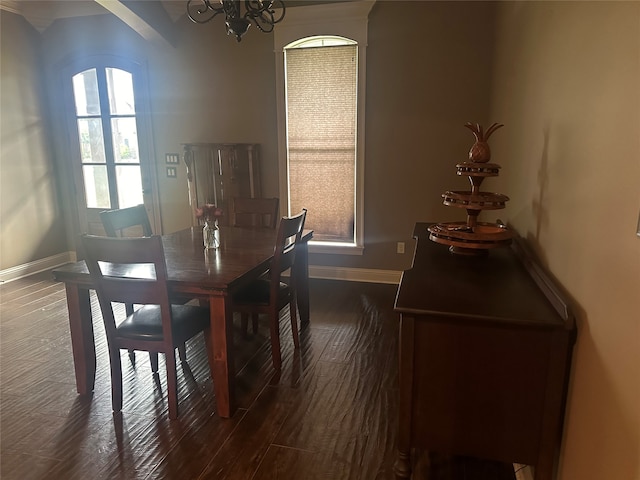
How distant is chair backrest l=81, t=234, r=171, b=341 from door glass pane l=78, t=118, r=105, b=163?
10.8 ft

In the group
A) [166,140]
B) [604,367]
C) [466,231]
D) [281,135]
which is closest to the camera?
[604,367]

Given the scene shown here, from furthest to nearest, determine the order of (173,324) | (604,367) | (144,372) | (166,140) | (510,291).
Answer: (166,140), (144,372), (173,324), (510,291), (604,367)

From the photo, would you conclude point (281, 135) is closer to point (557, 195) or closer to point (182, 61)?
point (182, 61)

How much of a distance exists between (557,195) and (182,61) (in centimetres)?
399

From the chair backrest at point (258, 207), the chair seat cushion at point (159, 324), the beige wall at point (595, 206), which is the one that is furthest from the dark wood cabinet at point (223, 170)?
the beige wall at point (595, 206)

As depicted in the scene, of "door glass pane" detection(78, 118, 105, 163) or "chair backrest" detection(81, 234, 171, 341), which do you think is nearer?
"chair backrest" detection(81, 234, 171, 341)

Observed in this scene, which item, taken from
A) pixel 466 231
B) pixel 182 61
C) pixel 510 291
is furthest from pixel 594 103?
pixel 182 61

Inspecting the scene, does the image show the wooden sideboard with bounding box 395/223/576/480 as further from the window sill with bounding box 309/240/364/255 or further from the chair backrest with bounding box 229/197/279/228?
the window sill with bounding box 309/240/364/255

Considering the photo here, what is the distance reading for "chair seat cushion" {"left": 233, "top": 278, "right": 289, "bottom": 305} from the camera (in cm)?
255

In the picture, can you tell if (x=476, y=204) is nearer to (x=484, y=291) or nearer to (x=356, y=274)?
(x=484, y=291)

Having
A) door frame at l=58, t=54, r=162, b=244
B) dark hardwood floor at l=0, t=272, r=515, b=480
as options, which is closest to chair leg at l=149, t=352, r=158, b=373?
dark hardwood floor at l=0, t=272, r=515, b=480

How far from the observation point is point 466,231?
1955 millimetres

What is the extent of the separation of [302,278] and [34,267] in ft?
11.5

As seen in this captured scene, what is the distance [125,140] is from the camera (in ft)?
15.6
